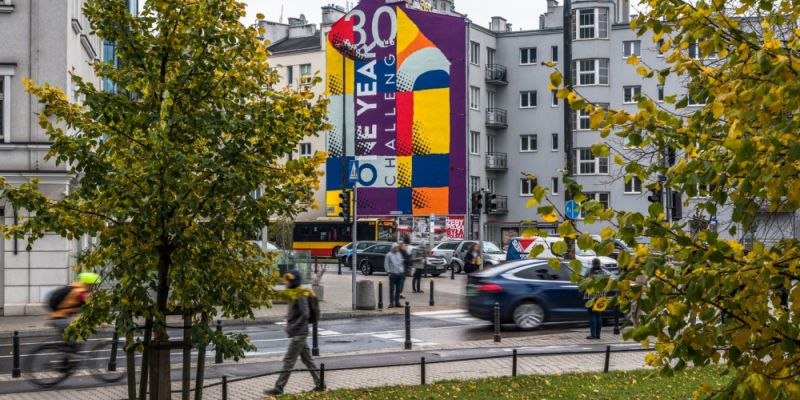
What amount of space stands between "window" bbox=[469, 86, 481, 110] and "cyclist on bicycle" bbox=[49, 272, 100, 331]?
57709 mm

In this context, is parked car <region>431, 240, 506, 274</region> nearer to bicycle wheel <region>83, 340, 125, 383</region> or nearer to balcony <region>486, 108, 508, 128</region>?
balcony <region>486, 108, 508, 128</region>

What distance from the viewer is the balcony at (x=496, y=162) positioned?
7431 cm

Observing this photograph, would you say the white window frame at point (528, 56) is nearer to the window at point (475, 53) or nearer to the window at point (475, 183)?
the window at point (475, 53)

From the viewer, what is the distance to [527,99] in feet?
247

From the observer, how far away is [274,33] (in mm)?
98312

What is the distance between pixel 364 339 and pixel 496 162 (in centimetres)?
5400

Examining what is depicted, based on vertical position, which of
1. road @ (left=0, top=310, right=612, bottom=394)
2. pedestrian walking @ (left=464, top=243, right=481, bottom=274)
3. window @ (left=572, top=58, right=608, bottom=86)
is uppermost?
window @ (left=572, top=58, right=608, bottom=86)

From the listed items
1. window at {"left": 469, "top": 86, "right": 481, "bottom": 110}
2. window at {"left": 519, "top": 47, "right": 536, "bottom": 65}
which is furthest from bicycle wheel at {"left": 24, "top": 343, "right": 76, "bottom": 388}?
window at {"left": 519, "top": 47, "right": 536, "bottom": 65}

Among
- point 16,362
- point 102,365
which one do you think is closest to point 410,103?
point 102,365

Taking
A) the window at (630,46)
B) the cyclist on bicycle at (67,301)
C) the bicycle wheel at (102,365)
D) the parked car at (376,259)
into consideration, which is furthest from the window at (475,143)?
the cyclist on bicycle at (67,301)

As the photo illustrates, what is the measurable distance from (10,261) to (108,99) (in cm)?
1847

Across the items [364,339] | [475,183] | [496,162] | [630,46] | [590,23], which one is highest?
[590,23]

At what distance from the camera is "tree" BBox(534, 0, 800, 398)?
15.5 ft

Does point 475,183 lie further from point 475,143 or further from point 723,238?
point 723,238
